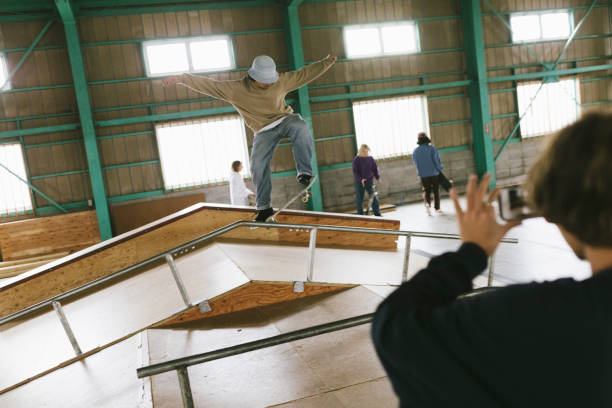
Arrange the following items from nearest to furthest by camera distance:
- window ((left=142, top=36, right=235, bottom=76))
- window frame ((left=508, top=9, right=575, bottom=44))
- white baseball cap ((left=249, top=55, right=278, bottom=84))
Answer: white baseball cap ((left=249, top=55, right=278, bottom=84))
window ((left=142, top=36, right=235, bottom=76))
window frame ((left=508, top=9, right=575, bottom=44))

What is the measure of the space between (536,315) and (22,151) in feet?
47.8

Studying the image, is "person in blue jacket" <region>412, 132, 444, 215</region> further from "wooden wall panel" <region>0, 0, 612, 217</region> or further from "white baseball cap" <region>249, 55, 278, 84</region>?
"white baseball cap" <region>249, 55, 278, 84</region>

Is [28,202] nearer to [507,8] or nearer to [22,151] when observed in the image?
[22,151]

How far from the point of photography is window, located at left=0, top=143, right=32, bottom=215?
12570 mm

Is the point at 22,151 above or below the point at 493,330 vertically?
above

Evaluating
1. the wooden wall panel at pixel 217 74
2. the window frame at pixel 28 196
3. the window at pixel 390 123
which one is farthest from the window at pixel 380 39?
the window frame at pixel 28 196

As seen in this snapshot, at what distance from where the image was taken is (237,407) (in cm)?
341

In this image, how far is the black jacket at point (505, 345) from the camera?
79 centimetres

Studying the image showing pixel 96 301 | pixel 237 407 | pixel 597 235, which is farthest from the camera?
pixel 96 301

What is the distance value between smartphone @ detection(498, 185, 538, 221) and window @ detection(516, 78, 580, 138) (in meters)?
16.8

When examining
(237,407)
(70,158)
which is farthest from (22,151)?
(237,407)

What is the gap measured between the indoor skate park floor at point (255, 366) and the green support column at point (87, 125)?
808cm

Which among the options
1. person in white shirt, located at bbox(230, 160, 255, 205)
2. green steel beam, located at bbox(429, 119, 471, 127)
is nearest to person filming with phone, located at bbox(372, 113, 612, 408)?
person in white shirt, located at bbox(230, 160, 255, 205)

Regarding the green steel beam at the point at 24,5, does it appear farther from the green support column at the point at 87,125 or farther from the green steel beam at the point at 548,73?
the green steel beam at the point at 548,73
